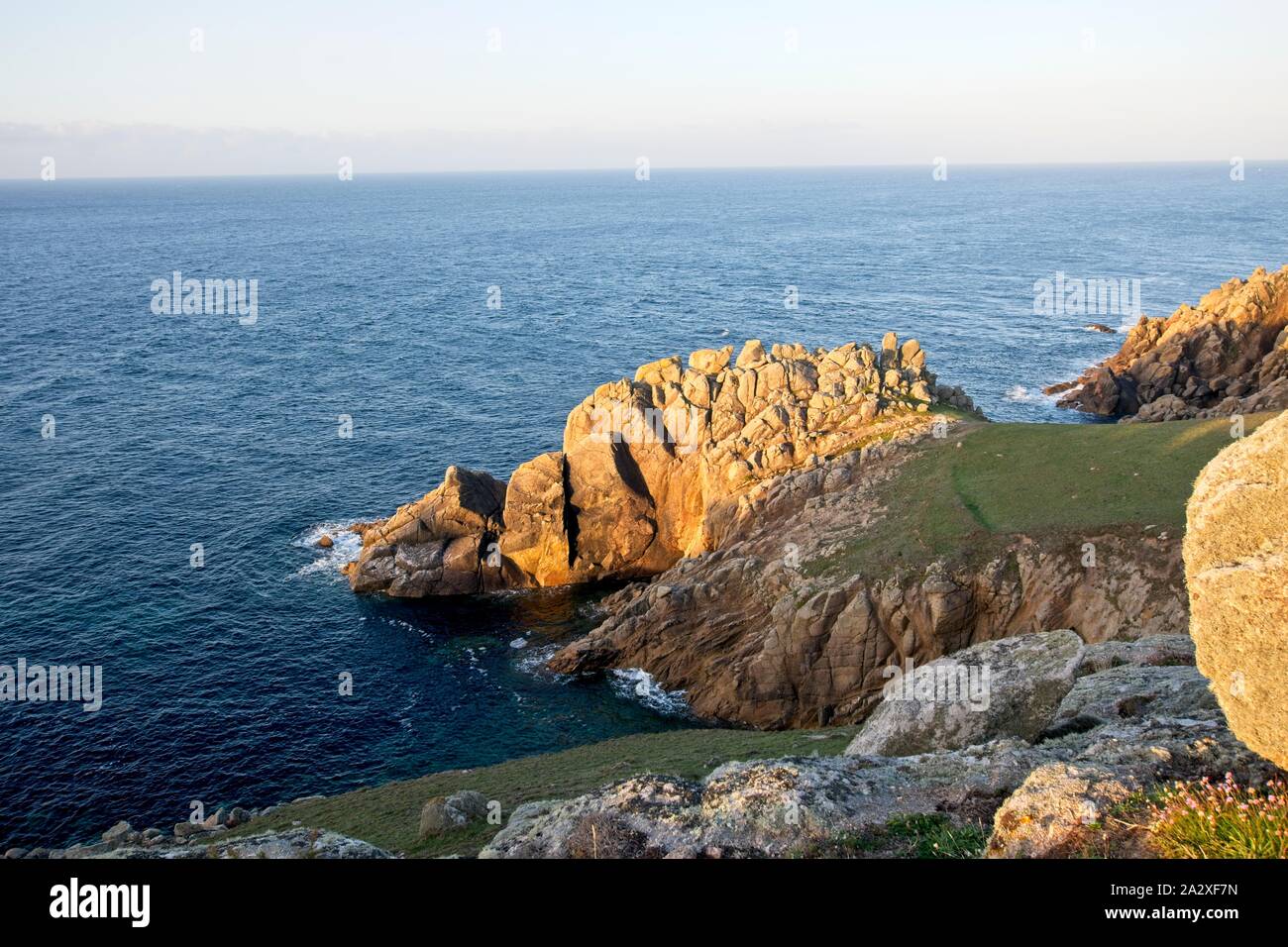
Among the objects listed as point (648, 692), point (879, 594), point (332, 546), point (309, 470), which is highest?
point (309, 470)

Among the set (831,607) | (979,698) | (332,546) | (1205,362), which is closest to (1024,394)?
(1205,362)

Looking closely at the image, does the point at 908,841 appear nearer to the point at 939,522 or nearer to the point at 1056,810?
the point at 1056,810

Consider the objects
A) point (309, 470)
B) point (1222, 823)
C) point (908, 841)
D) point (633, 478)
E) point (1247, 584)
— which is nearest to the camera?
point (1222, 823)

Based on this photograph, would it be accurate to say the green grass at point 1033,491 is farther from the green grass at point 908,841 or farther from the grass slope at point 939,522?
the green grass at point 908,841

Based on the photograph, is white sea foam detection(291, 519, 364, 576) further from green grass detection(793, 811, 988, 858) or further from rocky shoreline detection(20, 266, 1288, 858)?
green grass detection(793, 811, 988, 858)

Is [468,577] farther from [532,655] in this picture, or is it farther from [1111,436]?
[1111,436]
